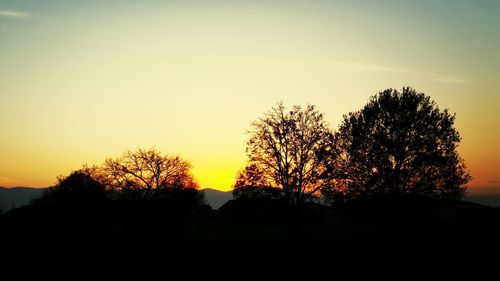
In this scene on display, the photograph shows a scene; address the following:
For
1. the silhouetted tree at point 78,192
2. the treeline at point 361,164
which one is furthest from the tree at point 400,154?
the silhouetted tree at point 78,192

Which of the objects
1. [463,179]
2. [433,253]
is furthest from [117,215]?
[463,179]

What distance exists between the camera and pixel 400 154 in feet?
125

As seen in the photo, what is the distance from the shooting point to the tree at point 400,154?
37.8 metres

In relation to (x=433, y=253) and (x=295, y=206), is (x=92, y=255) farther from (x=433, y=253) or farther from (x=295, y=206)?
(x=433, y=253)

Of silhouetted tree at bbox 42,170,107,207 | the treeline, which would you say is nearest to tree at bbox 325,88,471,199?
the treeline

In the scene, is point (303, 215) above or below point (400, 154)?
below

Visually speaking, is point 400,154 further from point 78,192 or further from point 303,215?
point 78,192

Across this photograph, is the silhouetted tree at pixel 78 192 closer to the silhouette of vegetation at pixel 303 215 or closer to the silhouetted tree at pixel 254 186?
the silhouette of vegetation at pixel 303 215

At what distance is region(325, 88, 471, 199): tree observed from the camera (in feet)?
124

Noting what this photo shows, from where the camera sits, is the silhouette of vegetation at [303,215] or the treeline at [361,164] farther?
the treeline at [361,164]

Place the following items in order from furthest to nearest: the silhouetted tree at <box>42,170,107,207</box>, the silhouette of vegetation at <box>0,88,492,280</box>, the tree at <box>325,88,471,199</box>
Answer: the silhouetted tree at <box>42,170,107,207</box> → the tree at <box>325,88,471,199</box> → the silhouette of vegetation at <box>0,88,492,280</box>

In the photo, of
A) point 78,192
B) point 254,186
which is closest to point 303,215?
point 254,186

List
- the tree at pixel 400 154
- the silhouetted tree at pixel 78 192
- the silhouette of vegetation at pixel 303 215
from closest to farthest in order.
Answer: the silhouette of vegetation at pixel 303 215
the tree at pixel 400 154
the silhouetted tree at pixel 78 192

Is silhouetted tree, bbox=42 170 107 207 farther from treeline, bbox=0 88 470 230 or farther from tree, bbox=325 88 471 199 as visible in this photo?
tree, bbox=325 88 471 199
